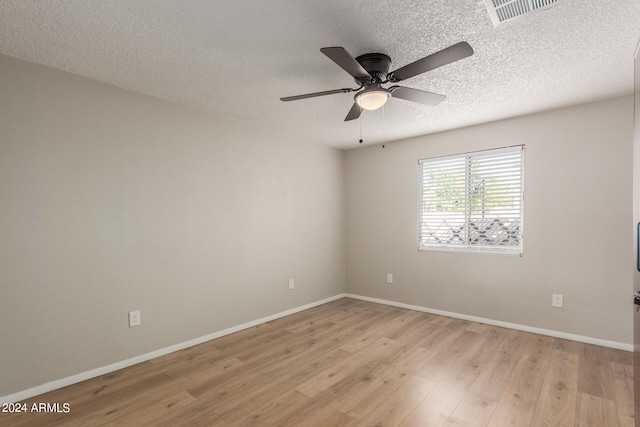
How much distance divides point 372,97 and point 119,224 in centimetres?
228

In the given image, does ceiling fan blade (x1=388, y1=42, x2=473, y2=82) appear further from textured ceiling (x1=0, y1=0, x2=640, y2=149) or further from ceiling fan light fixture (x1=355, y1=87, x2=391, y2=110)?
textured ceiling (x1=0, y1=0, x2=640, y2=149)

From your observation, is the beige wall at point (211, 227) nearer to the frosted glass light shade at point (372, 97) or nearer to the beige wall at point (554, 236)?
the beige wall at point (554, 236)

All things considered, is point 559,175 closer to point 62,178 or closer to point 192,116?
point 192,116

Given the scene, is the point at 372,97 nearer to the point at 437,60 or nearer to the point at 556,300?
the point at 437,60

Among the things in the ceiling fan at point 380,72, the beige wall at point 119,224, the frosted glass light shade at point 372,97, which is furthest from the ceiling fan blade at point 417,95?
the beige wall at point 119,224

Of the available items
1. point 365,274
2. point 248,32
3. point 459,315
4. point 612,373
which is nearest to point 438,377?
point 612,373

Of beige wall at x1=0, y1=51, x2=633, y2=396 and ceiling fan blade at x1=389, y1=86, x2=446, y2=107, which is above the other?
ceiling fan blade at x1=389, y1=86, x2=446, y2=107

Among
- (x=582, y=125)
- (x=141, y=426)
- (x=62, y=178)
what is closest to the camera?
(x=141, y=426)

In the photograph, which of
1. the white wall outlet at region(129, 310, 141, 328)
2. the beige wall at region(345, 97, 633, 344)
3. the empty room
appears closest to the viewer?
the empty room

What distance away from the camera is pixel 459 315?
379 centimetres

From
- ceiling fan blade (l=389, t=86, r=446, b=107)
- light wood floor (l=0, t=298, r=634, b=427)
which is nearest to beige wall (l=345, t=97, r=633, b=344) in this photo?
light wood floor (l=0, t=298, r=634, b=427)

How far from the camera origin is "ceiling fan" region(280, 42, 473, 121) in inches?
64.8

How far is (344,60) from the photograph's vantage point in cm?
169

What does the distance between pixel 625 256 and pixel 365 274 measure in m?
2.89
